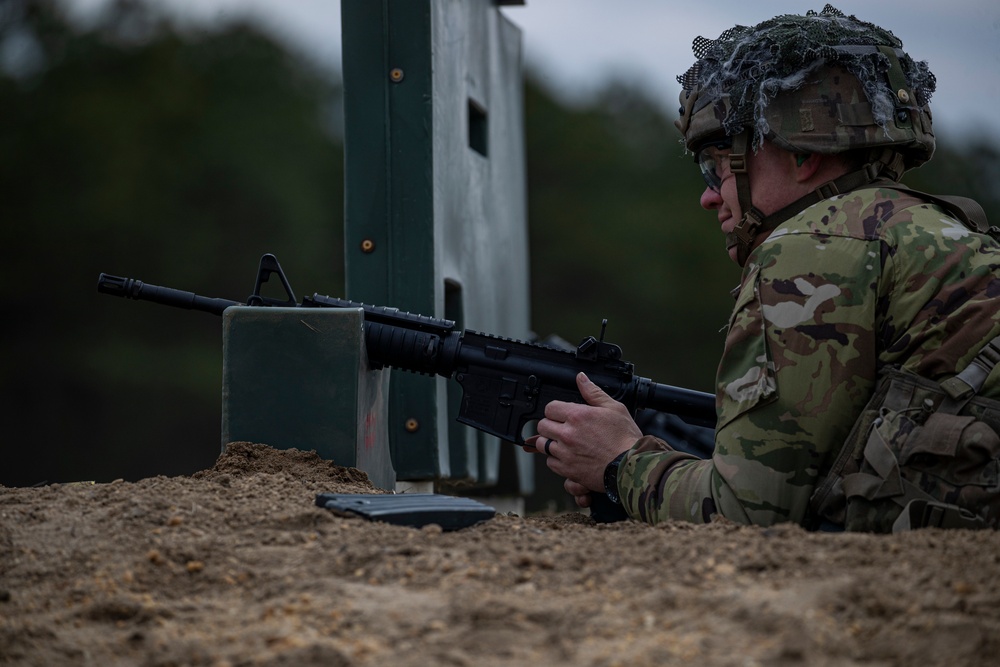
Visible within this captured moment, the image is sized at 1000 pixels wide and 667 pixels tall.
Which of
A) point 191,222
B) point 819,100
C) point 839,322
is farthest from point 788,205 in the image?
point 191,222

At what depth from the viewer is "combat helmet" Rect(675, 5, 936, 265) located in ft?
9.95

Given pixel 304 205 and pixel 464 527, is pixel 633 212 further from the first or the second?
pixel 464 527

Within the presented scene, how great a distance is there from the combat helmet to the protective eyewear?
43 millimetres

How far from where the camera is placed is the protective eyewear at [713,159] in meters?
3.28

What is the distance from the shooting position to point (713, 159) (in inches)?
132

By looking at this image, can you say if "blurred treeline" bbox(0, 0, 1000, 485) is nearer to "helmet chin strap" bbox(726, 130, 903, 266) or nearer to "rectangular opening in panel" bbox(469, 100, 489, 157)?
"rectangular opening in panel" bbox(469, 100, 489, 157)

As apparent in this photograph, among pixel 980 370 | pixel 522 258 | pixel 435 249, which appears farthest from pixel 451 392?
pixel 980 370

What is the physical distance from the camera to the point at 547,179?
18.4 metres

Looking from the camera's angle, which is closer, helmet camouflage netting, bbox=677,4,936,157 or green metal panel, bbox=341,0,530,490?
helmet camouflage netting, bbox=677,4,936,157

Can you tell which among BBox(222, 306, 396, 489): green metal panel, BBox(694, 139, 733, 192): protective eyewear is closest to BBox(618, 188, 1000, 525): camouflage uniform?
BBox(694, 139, 733, 192): protective eyewear

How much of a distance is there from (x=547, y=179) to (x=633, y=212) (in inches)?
60.8

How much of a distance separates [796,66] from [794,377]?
96cm

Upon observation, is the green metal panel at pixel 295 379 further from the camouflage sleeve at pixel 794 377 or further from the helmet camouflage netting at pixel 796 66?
the helmet camouflage netting at pixel 796 66

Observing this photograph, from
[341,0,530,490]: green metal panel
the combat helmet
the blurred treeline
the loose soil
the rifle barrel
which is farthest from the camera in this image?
the blurred treeline
